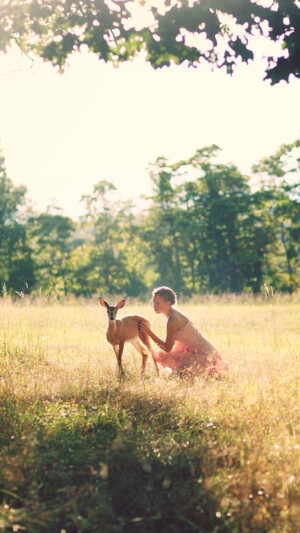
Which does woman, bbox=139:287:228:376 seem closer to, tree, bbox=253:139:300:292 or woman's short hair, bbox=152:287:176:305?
woman's short hair, bbox=152:287:176:305

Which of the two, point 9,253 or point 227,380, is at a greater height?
point 9,253

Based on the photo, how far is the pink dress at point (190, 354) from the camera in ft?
22.7

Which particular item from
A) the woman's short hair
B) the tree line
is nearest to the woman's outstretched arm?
the woman's short hair

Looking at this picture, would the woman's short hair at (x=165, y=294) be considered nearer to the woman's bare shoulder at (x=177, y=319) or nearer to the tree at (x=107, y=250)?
the woman's bare shoulder at (x=177, y=319)

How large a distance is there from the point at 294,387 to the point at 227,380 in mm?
1041

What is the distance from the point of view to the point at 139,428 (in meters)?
4.37

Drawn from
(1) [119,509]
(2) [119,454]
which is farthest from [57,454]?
(1) [119,509]

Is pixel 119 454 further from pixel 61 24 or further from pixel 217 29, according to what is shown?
pixel 61 24

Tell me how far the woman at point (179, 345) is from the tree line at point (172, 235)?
87.7 ft

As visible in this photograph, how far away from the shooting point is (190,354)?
276 inches

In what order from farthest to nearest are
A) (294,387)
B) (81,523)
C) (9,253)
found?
(9,253) → (294,387) → (81,523)

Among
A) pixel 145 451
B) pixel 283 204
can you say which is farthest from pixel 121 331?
pixel 283 204

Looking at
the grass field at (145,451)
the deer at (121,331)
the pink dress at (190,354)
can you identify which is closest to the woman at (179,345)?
the pink dress at (190,354)

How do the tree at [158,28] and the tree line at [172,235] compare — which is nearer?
the tree at [158,28]
